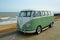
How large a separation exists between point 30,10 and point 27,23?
1284 mm

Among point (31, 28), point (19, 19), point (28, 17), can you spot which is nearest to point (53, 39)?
point (31, 28)

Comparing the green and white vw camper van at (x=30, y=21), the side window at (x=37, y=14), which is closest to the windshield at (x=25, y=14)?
the green and white vw camper van at (x=30, y=21)

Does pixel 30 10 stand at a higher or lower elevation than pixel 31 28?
higher

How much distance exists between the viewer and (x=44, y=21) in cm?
1117

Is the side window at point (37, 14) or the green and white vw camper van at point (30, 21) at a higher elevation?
the side window at point (37, 14)

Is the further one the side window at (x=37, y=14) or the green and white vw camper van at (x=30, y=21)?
the side window at (x=37, y=14)

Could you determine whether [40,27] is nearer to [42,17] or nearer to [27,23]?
[42,17]

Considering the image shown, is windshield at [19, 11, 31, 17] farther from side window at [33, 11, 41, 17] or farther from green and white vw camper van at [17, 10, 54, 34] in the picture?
side window at [33, 11, 41, 17]

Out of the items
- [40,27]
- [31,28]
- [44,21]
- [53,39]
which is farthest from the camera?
[44,21]

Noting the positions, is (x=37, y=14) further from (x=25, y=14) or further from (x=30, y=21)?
(x=30, y=21)

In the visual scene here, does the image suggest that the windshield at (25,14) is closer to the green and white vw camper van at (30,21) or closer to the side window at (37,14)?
the green and white vw camper van at (30,21)

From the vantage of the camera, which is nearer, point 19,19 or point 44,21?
point 19,19

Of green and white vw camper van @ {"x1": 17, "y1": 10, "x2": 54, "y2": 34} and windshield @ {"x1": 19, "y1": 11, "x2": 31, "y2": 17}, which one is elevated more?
windshield @ {"x1": 19, "y1": 11, "x2": 31, "y2": 17}

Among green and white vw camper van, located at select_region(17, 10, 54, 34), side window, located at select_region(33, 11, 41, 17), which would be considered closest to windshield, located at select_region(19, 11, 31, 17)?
green and white vw camper van, located at select_region(17, 10, 54, 34)
